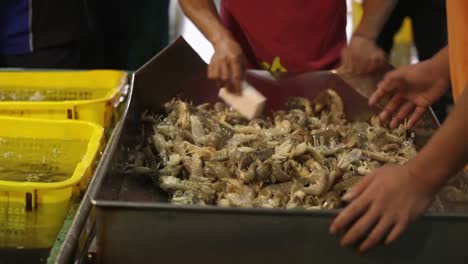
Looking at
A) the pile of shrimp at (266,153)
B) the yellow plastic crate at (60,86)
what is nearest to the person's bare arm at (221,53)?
the pile of shrimp at (266,153)

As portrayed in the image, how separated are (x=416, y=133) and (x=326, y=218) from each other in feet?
2.49

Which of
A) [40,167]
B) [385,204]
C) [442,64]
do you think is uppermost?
[442,64]

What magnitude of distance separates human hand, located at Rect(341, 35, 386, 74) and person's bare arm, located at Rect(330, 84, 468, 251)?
0.92 m

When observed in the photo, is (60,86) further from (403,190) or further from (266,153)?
(403,190)

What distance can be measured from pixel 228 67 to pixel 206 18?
0.25 metres

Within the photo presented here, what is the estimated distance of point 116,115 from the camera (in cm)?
182

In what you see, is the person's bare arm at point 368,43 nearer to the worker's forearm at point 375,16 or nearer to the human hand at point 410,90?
the worker's forearm at point 375,16

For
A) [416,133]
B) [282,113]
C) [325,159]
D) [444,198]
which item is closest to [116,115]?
[282,113]

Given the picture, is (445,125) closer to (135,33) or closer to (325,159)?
(325,159)

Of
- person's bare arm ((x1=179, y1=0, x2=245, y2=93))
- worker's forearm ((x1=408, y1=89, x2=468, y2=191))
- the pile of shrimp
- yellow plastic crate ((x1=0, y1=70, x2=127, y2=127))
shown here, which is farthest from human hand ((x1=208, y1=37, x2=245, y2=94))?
worker's forearm ((x1=408, y1=89, x2=468, y2=191))

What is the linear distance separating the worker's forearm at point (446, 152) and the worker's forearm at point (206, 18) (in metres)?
0.95

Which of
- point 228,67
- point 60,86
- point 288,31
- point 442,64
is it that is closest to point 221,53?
point 228,67

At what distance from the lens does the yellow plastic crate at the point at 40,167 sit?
126cm

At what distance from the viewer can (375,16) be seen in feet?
6.89
